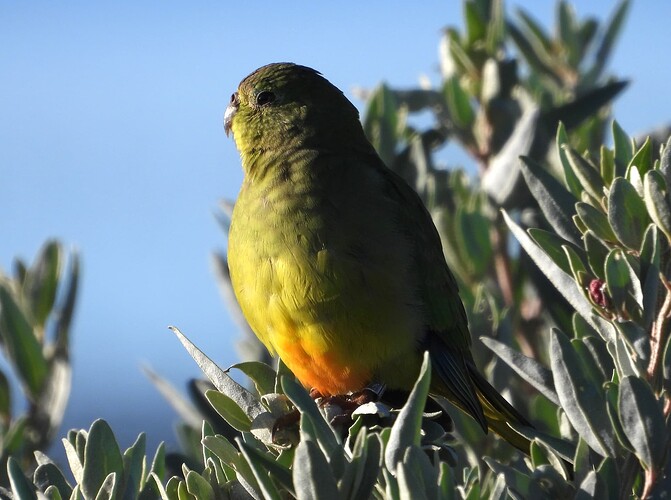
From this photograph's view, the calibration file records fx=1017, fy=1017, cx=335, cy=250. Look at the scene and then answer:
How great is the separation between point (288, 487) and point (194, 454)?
1308 millimetres

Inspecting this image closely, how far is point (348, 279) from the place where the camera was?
113 inches

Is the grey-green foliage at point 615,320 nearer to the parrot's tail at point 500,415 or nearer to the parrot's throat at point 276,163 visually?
the parrot's tail at point 500,415

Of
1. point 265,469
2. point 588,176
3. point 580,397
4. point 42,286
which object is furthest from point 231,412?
point 42,286

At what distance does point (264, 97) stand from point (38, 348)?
46.3 inches

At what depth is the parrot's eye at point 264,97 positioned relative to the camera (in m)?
3.60

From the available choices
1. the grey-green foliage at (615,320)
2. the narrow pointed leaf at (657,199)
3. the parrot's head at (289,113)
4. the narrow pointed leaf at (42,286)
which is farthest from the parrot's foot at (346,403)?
the narrow pointed leaf at (42,286)

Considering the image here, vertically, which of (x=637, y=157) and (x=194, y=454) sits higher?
(x=637, y=157)

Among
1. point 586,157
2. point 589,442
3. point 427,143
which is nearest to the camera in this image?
point 589,442


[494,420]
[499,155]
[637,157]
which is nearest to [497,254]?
[499,155]

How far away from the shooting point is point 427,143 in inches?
150

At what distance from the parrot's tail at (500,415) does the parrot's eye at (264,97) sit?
1312 mm

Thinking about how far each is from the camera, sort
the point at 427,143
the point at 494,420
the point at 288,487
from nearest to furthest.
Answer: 1. the point at 288,487
2. the point at 494,420
3. the point at 427,143

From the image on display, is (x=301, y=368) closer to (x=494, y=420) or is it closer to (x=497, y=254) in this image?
(x=494, y=420)

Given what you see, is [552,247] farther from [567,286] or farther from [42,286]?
[42,286]
